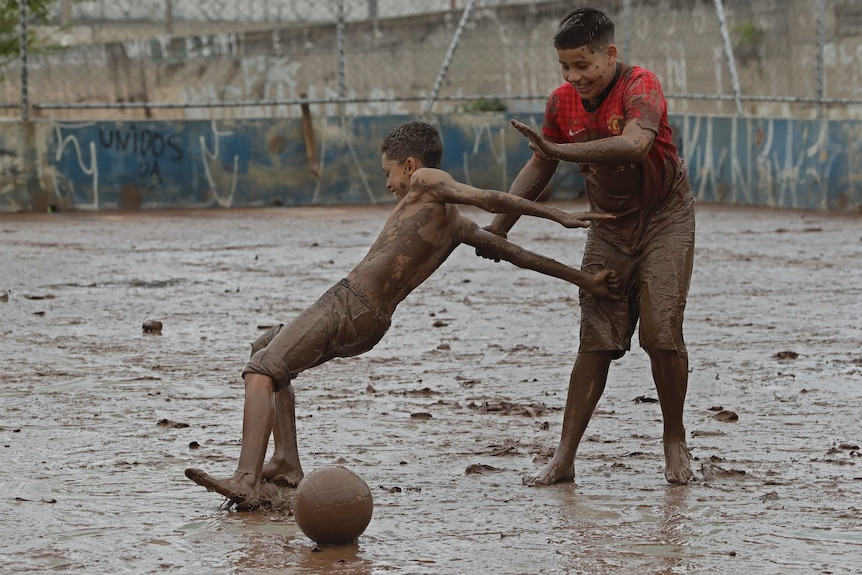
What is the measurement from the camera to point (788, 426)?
6.38 metres

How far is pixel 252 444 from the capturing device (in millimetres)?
5012

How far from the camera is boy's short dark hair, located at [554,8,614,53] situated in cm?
543

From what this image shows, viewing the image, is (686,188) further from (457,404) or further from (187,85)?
(187,85)

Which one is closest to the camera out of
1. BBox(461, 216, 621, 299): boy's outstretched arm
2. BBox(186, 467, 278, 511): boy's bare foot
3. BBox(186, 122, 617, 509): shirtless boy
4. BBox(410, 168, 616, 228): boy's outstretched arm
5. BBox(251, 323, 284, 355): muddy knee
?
BBox(186, 467, 278, 511): boy's bare foot

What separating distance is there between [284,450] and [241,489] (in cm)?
51

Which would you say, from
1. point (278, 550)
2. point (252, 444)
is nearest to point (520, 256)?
point (252, 444)

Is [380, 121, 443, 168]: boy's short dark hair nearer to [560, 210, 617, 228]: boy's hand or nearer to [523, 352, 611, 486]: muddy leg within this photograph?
[560, 210, 617, 228]: boy's hand

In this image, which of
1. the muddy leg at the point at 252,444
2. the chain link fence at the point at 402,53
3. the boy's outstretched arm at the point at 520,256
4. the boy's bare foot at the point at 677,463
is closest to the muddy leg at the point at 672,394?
the boy's bare foot at the point at 677,463

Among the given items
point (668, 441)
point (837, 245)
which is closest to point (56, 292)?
point (668, 441)

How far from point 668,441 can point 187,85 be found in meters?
20.0

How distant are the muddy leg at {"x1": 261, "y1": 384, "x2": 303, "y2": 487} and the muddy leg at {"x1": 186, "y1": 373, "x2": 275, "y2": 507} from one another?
0.29 meters

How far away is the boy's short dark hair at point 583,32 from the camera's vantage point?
17.8 feet

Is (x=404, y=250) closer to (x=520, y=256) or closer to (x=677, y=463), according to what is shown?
(x=520, y=256)

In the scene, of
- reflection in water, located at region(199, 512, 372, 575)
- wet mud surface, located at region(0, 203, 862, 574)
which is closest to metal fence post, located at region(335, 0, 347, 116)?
wet mud surface, located at region(0, 203, 862, 574)
